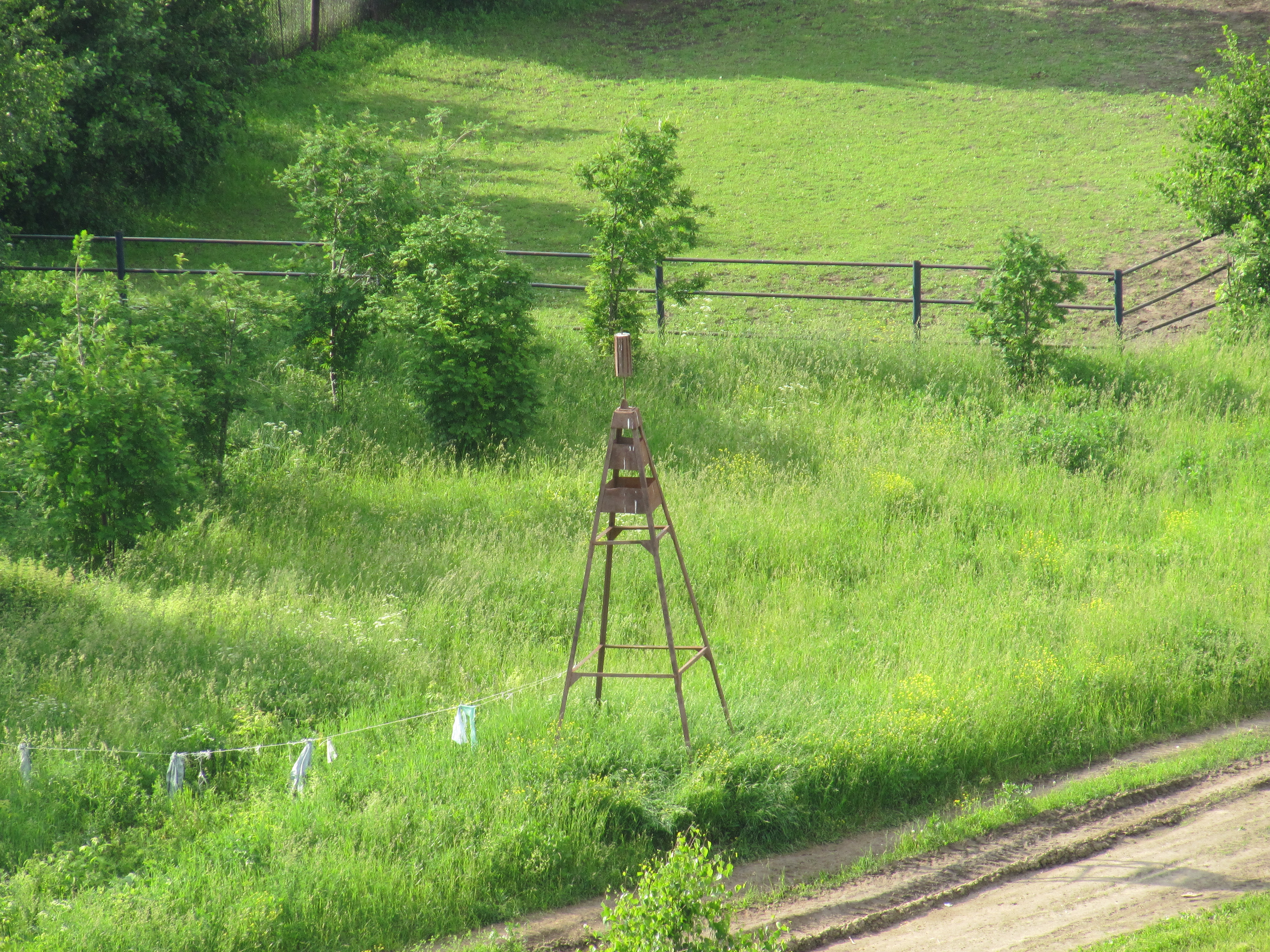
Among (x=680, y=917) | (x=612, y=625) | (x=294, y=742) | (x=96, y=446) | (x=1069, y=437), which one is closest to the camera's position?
(x=680, y=917)

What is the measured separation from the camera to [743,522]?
37.6 ft

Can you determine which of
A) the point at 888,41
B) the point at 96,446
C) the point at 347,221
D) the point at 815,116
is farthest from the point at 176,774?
the point at 888,41

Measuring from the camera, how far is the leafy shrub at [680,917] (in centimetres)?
485

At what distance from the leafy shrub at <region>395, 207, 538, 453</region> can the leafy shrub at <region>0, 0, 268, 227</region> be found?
331 inches

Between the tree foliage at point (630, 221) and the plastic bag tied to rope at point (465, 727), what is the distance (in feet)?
28.7

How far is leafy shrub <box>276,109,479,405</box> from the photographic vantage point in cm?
→ 1477

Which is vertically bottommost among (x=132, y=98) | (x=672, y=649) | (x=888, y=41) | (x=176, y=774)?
(x=176, y=774)

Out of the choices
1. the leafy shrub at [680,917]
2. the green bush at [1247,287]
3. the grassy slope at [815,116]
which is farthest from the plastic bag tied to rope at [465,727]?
the green bush at [1247,287]

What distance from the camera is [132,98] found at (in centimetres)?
2103

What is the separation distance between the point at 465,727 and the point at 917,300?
12.4 metres

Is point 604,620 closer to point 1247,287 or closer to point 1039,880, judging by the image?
point 1039,880

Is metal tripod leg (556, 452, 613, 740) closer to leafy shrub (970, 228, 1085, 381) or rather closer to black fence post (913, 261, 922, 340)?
leafy shrub (970, 228, 1085, 381)

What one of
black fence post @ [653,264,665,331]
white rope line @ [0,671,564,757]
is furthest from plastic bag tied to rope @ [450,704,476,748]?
black fence post @ [653,264,665,331]

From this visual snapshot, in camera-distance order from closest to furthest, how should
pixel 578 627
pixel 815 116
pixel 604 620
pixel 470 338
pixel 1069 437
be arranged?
pixel 578 627 < pixel 604 620 < pixel 1069 437 < pixel 470 338 < pixel 815 116
